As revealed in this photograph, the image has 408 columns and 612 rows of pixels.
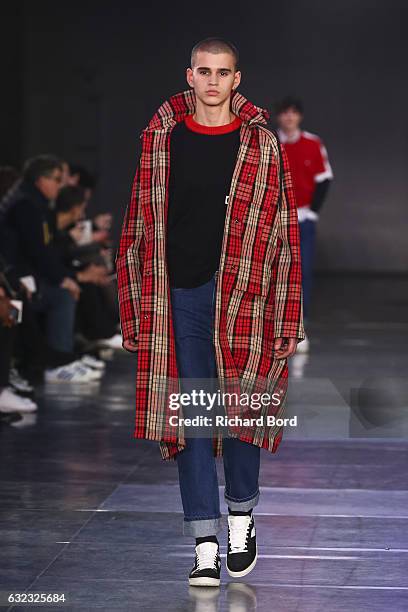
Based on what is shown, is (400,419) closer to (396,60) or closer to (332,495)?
(332,495)

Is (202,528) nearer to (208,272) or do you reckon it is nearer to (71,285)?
(208,272)

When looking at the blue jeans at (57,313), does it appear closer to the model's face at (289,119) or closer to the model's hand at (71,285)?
the model's hand at (71,285)

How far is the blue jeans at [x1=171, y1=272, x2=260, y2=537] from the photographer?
316 centimetres

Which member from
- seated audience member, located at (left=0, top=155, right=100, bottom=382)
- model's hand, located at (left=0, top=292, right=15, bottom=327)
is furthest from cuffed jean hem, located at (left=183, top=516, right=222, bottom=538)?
seated audience member, located at (left=0, top=155, right=100, bottom=382)

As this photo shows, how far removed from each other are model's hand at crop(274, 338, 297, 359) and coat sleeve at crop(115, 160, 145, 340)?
0.34m

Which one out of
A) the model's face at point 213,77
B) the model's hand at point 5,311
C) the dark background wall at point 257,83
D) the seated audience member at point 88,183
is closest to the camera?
the model's face at point 213,77

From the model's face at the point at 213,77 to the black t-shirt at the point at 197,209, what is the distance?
115 mm

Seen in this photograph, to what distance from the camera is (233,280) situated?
3131mm

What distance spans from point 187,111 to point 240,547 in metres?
1.07

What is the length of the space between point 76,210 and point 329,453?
2.93m

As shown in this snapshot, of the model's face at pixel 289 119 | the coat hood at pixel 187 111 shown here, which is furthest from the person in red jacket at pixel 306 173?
the coat hood at pixel 187 111

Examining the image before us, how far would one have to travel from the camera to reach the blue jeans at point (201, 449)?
316 cm

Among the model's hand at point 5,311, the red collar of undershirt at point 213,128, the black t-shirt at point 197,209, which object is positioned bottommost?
the model's hand at point 5,311

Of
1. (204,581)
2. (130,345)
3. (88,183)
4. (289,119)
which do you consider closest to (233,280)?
(130,345)
